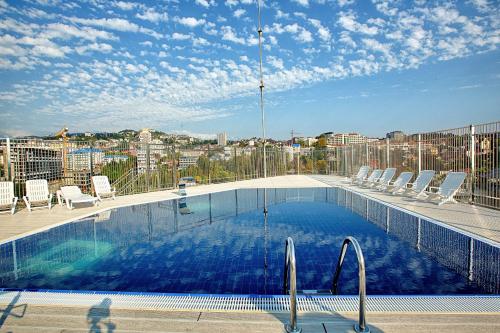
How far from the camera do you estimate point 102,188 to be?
11086 mm

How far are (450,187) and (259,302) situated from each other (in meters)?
8.28

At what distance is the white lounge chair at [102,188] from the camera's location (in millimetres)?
10852

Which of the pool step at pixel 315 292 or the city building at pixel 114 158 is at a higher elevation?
the city building at pixel 114 158

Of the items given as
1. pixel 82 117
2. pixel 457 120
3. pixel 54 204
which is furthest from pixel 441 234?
pixel 82 117

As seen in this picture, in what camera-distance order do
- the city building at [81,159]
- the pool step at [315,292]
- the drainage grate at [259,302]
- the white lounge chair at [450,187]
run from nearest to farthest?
the drainage grate at [259,302] → the pool step at [315,292] → the white lounge chair at [450,187] → the city building at [81,159]

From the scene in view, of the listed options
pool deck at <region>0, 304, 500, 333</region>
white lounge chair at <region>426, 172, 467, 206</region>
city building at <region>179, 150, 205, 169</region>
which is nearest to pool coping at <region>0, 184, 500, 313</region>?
pool deck at <region>0, 304, 500, 333</region>

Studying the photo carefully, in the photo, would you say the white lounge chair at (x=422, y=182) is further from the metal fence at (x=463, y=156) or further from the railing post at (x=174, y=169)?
the railing post at (x=174, y=169)

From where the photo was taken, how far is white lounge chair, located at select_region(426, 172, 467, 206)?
29.3 feet

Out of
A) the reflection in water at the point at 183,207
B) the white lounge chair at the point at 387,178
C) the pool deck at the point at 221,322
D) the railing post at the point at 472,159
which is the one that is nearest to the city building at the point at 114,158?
the reflection in water at the point at 183,207

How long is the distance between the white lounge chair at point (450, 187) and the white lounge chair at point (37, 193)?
11.4m

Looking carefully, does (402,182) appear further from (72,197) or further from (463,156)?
(72,197)

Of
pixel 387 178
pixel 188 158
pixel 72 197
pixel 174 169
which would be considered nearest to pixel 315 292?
pixel 72 197

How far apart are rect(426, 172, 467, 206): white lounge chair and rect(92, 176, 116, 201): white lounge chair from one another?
10.3 metres

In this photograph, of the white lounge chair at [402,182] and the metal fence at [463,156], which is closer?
the metal fence at [463,156]
